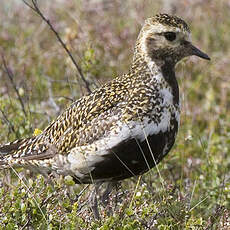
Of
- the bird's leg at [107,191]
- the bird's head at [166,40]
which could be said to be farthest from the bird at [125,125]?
the bird's leg at [107,191]

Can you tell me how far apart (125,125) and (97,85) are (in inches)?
74.3

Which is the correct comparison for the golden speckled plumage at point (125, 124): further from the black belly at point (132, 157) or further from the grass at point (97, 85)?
the grass at point (97, 85)

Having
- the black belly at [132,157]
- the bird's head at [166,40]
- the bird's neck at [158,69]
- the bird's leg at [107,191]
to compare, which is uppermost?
the bird's head at [166,40]

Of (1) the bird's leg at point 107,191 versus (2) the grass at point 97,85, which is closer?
(2) the grass at point 97,85

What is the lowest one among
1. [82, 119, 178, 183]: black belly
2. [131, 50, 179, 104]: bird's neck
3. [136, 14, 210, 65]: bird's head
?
[82, 119, 178, 183]: black belly

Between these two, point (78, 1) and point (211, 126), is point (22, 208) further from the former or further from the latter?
point (78, 1)

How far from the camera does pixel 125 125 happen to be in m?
3.79

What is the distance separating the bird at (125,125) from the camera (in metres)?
3.80

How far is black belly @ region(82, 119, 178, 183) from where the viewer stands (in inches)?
148

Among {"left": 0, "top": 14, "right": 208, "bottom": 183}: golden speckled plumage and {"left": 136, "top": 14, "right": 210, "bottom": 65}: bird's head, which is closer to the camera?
{"left": 0, "top": 14, "right": 208, "bottom": 183}: golden speckled plumage

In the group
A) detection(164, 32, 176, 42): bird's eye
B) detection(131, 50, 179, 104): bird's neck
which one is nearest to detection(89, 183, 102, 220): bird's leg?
detection(131, 50, 179, 104): bird's neck

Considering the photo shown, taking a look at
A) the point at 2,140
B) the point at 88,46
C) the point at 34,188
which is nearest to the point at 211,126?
the point at 88,46

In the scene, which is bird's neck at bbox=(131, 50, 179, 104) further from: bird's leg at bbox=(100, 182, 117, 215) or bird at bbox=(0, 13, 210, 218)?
bird's leg at bbox=(100, 182, 117, 215)

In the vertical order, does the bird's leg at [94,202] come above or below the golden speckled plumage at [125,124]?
below
